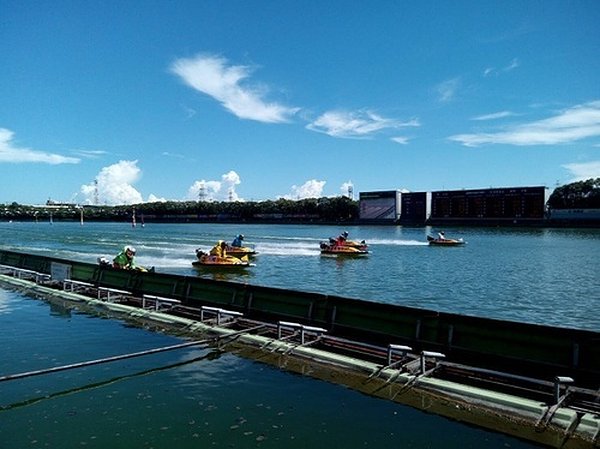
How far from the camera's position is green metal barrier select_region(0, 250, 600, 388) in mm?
10820

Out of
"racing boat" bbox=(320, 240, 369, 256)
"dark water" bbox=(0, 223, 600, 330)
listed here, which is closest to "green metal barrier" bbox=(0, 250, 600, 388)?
"dark water" bbox=(0, 223, 600, 330)

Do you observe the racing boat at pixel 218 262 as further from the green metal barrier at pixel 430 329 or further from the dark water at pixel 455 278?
the green metal barrier at pixel 430 329

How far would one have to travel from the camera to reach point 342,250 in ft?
220

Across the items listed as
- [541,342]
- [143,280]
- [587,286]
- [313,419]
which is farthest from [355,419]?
[587,286]

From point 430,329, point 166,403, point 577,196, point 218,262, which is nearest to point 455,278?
point 218,262

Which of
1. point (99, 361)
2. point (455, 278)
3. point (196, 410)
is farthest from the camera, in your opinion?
point (455, 278)

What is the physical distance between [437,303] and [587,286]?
51.3ft

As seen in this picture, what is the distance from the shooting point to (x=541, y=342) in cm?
1123

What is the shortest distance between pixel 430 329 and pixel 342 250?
5391 cm

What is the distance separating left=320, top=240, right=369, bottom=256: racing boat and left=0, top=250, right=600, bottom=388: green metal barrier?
46953mm

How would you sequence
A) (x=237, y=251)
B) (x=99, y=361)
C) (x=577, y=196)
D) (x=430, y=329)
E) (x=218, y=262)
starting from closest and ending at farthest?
1. (x=99, y=361)
2. (x=430, y=329)
3. (x=218, y=262)
4. (x=237, y=251)
5. (x=577, y=196)

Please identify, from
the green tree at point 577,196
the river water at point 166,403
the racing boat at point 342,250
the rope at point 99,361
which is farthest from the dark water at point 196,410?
A: the green tree at point 577,196

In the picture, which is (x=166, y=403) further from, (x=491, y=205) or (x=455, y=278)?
(x=491, y=205)

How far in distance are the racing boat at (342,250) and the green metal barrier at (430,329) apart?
154ft
